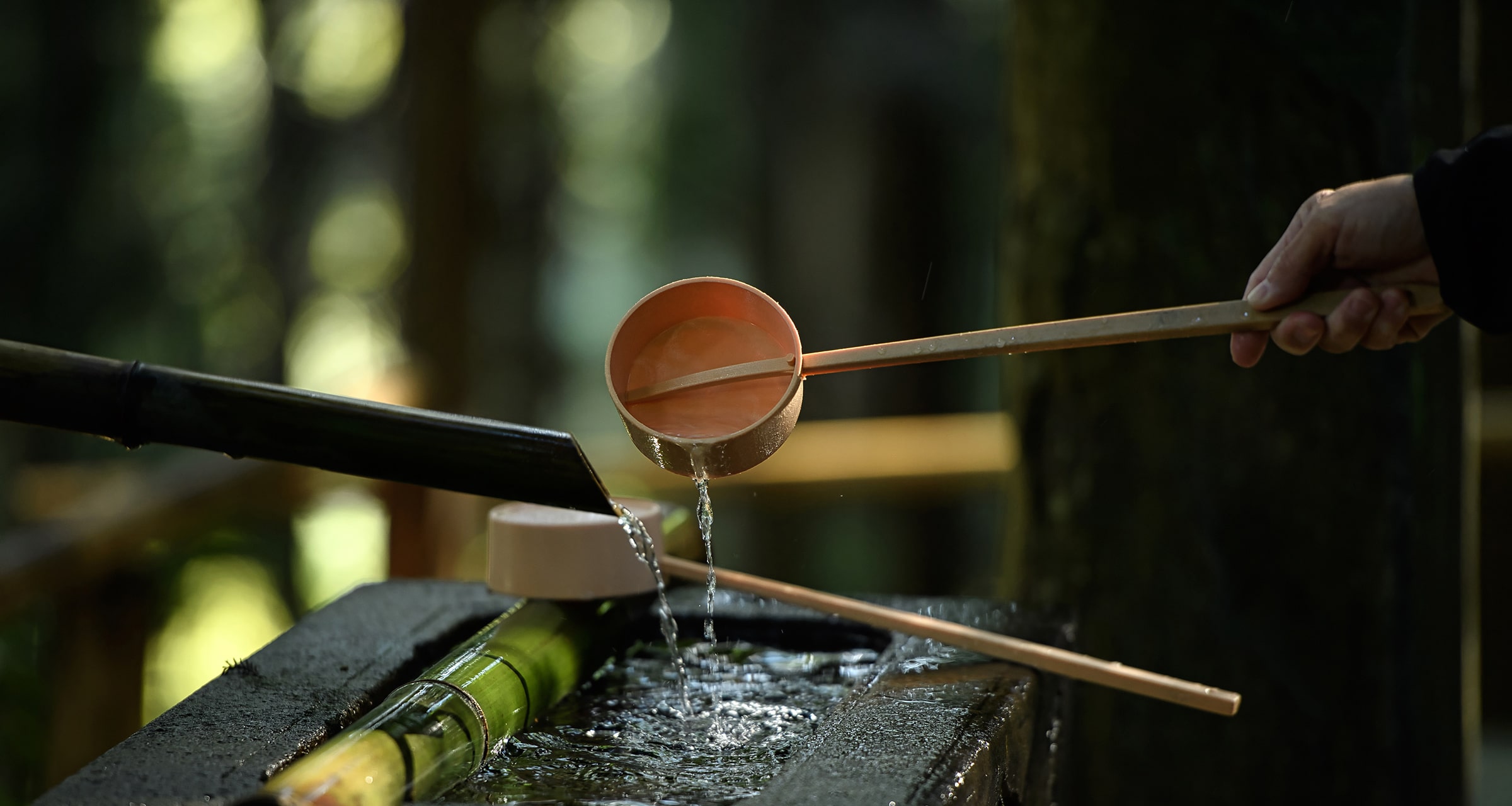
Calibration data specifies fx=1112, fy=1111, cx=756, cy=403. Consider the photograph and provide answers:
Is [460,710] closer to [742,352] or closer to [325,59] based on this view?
[742,352]

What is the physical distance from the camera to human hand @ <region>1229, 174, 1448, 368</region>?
4.53 ft

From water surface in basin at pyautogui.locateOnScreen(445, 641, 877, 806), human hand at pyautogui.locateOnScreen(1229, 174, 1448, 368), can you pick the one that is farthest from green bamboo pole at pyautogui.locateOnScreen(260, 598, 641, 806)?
human hand at pyautogui.locateOnScreen(1229, 174, 1448, 368)

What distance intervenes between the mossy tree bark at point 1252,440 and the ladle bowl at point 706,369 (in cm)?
98

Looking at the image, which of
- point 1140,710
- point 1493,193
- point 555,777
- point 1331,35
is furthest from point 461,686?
point 1331,35

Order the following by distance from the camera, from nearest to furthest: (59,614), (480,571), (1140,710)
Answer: (1140,710), (59,614), (480,571)

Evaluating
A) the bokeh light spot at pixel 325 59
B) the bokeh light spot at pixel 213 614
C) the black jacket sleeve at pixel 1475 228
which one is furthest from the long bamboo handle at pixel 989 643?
the bokeh light spot at pixel 325 59

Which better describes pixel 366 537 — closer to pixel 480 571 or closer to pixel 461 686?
pixel 480 571

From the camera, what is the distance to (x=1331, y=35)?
82.0 inches

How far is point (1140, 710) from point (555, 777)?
145 centimetres

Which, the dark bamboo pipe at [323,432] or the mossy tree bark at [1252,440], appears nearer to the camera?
the dark bamboo pipe at [323,432]

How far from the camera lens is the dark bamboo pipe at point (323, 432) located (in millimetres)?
1295

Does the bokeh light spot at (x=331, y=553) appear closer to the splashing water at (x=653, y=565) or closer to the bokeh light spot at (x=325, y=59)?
the bokeh light spot at (x=325, y=59)

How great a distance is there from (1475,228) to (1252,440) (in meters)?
0.85

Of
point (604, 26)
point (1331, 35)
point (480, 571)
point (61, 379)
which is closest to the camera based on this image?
point (61, 379)
